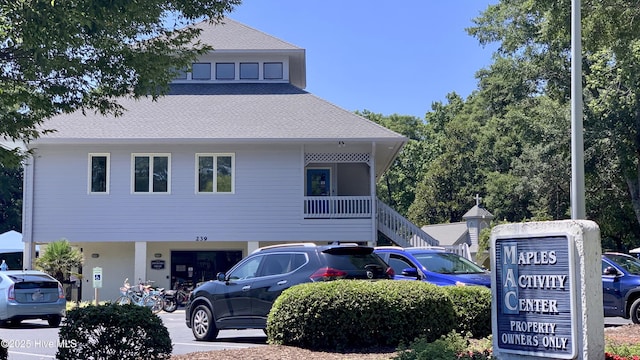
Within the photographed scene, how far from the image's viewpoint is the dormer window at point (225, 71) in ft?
103

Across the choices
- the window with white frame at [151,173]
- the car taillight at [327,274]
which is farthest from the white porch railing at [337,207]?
the car taillight at [327,274]

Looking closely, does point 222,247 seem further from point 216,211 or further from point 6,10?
point 6,10

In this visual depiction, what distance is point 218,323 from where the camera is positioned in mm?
14109

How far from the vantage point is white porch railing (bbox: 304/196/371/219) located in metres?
27.2

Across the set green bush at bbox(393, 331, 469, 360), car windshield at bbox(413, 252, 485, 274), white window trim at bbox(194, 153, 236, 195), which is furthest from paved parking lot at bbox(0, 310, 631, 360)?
white window trim at bbox(194, 153, 236, 195)

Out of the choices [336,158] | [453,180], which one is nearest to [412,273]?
[336,158]

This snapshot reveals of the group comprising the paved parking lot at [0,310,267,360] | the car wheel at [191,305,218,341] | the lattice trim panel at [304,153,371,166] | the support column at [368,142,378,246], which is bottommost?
the paved parking lot at [0,310,267,360]

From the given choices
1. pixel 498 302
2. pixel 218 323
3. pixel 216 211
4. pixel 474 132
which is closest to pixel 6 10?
pixel 498 302

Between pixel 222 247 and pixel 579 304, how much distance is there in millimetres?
23051

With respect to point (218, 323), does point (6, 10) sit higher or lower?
higher

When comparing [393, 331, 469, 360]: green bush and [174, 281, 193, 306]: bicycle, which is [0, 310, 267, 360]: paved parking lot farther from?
[174, 281, 193, 306]: bicycle

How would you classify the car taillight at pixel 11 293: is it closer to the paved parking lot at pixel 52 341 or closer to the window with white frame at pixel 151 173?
the paved parking lot at pixel 52 341

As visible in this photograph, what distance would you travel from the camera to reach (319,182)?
30062 millimetres

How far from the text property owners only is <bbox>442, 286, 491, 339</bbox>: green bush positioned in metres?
5.16
